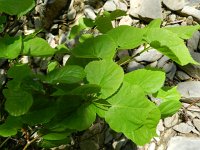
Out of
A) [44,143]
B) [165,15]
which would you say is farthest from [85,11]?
[44,143]

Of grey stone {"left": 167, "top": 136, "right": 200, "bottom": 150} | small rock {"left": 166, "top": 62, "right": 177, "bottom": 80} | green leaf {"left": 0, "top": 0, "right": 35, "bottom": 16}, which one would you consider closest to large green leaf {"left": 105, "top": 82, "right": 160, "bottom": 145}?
green leaf {"left": 0, "top": 0, "right": 35, "bottom": 16}

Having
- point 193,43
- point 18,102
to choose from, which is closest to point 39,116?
point 18,102

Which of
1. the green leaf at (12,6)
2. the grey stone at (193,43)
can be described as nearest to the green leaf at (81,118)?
the green leaf at (12,6)

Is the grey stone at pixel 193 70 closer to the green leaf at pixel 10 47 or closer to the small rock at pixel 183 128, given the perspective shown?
the small rock at pixel 183 128

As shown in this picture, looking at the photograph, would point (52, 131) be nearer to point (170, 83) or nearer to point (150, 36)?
point (150, 36)

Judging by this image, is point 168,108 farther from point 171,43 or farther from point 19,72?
point 19,72

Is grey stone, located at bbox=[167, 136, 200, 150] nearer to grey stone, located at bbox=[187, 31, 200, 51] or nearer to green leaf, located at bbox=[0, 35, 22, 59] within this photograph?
grey stone, located at bbox=[187, 31, 200, 51]
